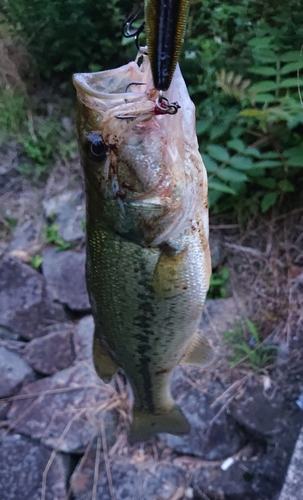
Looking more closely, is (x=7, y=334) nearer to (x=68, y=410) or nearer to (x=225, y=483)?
(x=68, y=410)

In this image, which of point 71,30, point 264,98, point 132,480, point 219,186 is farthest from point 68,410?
point 71,30

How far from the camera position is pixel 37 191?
3281 mm

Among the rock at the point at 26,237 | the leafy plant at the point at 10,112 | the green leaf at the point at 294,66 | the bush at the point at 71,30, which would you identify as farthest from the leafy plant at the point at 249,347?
the leafy plant at the point at 10,112

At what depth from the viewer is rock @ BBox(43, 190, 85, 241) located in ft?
9.87

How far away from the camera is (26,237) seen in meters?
3.10

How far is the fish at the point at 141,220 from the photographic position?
89 cm

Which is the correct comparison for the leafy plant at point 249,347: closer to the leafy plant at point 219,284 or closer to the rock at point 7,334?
the leafy plant at point 219,284

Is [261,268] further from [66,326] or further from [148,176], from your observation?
[148,176]

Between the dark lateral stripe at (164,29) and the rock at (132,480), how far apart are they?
213cm

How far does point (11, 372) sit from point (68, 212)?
1119 millimetres

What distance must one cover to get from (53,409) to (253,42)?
7.10ft

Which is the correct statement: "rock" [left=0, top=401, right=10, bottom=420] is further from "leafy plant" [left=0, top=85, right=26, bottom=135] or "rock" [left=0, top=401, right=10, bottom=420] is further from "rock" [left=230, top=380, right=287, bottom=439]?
"leafy plant" [left=0, top=85, right=26, bottom=135]

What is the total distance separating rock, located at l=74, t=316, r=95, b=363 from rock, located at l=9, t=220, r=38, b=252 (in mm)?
655

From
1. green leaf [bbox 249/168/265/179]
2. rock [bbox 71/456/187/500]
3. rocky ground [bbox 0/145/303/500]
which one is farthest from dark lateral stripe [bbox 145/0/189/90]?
rock [bbox 71/456/187/500]
